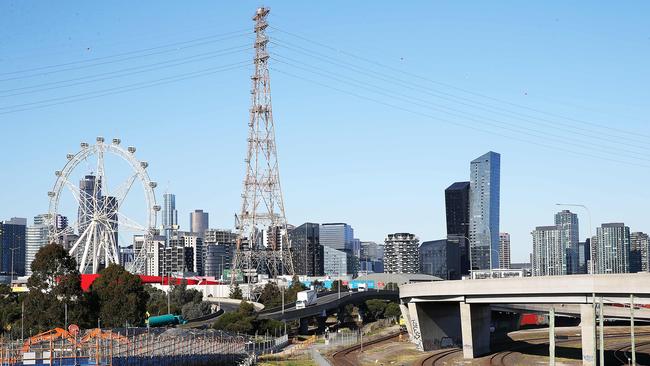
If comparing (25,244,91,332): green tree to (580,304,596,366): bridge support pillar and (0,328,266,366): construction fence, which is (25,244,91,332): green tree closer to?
(0,328,266,366): construction fence

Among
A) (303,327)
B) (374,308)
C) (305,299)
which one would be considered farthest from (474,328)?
(374,308)

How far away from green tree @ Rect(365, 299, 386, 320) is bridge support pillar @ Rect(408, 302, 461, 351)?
61.8 m

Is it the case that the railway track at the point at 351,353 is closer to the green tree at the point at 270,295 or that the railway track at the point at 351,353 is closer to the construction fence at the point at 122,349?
the construction fence at the point at 122,349

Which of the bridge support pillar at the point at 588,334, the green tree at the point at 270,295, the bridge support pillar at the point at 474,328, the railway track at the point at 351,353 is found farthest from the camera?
the green tree at the point at 270,295

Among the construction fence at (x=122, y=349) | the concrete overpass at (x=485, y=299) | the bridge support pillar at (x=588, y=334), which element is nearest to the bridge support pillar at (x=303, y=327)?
the concrete overpass at (x=485, y=299)

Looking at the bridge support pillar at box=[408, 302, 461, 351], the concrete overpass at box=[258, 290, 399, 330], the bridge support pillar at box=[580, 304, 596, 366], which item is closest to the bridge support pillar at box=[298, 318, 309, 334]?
the concrete overpass at box=[258, 290, 399, 330]

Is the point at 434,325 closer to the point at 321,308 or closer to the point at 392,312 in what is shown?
the point at 321,308

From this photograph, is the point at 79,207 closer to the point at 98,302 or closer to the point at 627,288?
the point at 98,302

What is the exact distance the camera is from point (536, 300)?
8494 cm

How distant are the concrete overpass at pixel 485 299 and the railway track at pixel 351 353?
676 centimetres

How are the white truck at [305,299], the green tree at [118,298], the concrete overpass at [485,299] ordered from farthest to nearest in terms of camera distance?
the white truck at [305,299]
the green tree at [118,298]
the concrete overpass at [485,299]

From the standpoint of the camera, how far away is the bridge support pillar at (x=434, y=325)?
345 ft

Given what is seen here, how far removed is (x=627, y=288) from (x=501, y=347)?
35.7 metres

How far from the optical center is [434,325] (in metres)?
107
